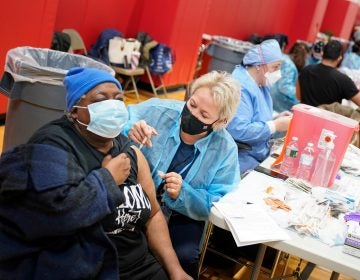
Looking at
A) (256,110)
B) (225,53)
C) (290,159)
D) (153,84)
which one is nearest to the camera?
(290,159)

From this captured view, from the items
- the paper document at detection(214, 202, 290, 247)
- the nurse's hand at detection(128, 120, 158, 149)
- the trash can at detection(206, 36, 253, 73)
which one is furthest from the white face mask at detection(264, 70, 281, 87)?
the trash can at detection(206, 36, 253, 73)

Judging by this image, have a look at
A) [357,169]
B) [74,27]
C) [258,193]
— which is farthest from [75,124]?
[74,27]

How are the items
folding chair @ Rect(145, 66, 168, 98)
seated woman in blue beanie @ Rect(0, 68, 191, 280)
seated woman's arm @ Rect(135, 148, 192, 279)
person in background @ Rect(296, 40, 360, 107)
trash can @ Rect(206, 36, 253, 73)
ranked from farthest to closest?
trash can @ Rect(206, 36, 253, 73) < folding chair @ Rect(145, 66, 168, 98) < person in background @ Rect(296, 40, 360, 107) < seated woman's arm @ Rect(135, 148, 192, 279) < seated woman in blue beanie @ Rect(0, 68, 191, 280)

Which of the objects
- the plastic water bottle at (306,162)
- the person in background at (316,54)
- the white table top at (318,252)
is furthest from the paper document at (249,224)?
the person in background at (316,54)

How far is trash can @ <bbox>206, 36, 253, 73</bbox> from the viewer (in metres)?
7.55

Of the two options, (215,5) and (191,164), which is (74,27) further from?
(191,164)

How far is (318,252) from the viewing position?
1.74 meters

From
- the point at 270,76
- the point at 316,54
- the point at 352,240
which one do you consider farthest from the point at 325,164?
the point at 316,54

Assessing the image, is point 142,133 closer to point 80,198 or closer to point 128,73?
point 80,198

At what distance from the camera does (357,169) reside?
9.43 feet

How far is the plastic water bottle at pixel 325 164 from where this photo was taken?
2.47 m

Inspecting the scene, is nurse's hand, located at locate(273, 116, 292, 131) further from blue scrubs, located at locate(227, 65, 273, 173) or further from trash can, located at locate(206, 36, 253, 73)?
trash can, located at locate(206, 36, 253, 73)

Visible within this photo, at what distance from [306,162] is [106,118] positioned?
1295 mm

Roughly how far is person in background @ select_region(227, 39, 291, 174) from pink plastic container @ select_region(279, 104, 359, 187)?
54 centimetres
